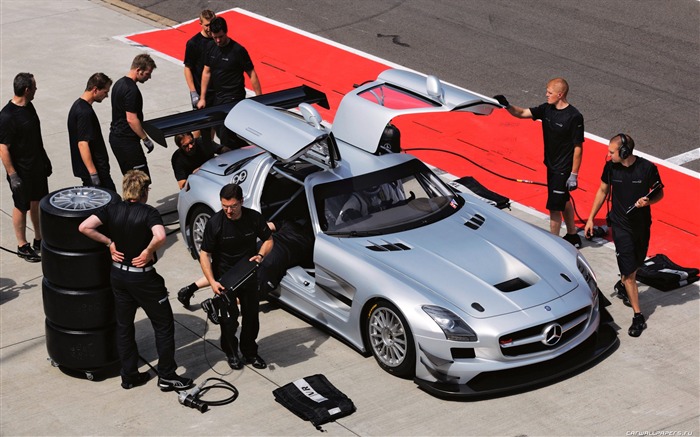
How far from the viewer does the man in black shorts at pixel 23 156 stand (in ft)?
35.4

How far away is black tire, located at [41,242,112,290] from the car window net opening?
326 cm

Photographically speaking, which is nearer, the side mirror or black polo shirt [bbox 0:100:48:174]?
the side mirror

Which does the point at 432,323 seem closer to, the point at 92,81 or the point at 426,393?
the point at 426,393

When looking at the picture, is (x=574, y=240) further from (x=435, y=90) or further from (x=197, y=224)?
(x=197, y=224)

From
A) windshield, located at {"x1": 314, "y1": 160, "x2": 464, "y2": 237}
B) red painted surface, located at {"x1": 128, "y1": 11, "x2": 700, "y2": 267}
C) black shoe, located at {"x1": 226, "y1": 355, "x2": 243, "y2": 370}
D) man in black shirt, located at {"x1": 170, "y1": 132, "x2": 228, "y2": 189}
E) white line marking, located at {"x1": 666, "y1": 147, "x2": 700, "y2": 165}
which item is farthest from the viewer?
white line marking, located at {"x1": 666, "y1": 147, "x2": 700, "y2": 165}

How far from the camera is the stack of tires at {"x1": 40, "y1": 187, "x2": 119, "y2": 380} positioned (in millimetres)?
8523

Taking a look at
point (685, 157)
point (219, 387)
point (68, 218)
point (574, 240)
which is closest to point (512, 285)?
point (219, 387)

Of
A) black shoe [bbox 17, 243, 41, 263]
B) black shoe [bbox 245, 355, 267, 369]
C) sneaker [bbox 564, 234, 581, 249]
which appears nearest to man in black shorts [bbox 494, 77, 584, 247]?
sneaker [bbox 564, 234, 581, 249]

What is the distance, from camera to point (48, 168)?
A: 37.1 feet

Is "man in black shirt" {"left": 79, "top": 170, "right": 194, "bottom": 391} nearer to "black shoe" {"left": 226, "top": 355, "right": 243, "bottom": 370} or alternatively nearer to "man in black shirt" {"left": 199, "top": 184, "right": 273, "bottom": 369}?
"man in black shirt" {"left": 199, "top": 184, "right": 273, "bottom": 369}

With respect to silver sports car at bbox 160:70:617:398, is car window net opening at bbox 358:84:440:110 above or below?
above

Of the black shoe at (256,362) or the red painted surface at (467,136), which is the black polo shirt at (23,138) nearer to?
the black shoe at (256,362)

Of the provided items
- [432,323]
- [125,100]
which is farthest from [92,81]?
[432,323]

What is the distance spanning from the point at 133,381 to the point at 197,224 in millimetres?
2495
